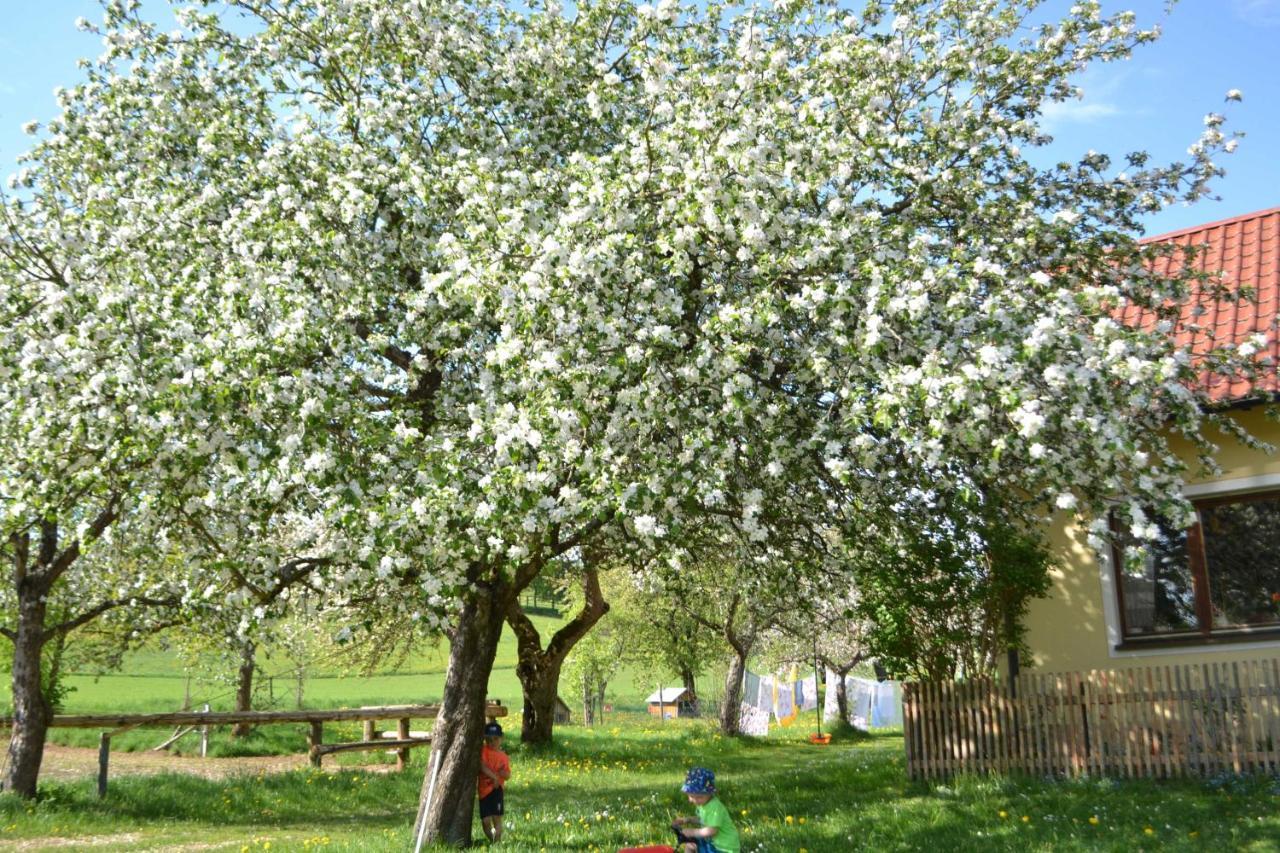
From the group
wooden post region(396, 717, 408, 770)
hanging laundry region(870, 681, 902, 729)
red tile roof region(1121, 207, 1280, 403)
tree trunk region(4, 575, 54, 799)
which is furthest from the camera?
hanging laundry region(870, 681, 902, 729)

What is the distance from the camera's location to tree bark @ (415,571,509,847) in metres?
11.9

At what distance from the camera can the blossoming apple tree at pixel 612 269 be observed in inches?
347

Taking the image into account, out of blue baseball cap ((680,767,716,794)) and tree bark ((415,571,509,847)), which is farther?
tree bark ((415,571,509,847))

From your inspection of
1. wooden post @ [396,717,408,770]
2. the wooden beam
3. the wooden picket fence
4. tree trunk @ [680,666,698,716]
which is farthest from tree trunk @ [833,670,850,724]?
the wooden picket fence

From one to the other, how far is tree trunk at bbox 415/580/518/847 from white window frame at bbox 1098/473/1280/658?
25.1ft

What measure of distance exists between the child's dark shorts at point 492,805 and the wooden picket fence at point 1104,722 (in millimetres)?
6407

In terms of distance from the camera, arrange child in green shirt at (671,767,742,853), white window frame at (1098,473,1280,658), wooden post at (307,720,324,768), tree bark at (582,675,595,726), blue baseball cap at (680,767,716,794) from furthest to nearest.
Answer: tree bark at (582,675,595,726) < wooden post at (307,720,324,768) < white window frame at (1098,473,1280,658) < blue baseball cap at (680,767,716,794) < child in green shirt at (671,767,742,853)

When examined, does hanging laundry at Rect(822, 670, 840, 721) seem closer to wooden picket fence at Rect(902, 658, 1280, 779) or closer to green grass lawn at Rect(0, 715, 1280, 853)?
green grass lawn at Rect(0, 715, 1280, 853)

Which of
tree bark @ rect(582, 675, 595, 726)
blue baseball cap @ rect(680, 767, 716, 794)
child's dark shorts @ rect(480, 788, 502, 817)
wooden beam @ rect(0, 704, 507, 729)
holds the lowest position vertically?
tree bark @ rect(582, 675, 595, 726)

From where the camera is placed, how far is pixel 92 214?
37.6 feet

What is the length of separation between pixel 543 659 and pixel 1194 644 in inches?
562

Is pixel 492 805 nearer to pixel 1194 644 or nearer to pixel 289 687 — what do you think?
pixel 1194 644

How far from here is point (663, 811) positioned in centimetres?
1443

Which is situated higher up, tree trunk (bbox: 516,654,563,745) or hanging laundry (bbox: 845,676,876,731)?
tree trunk (bbox: 516,654,563,745)
